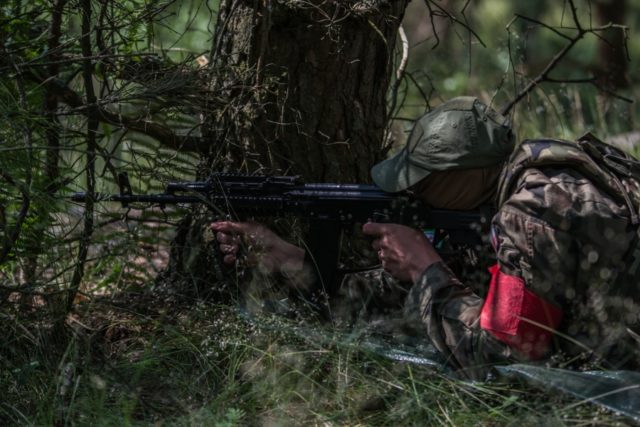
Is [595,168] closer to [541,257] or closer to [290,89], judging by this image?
[541,257]

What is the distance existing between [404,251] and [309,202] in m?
0.47

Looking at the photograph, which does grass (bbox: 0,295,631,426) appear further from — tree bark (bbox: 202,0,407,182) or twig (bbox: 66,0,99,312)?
tree bark (bbox: 202,0,407,182)

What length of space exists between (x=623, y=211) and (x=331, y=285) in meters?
1.33

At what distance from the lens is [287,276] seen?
12.5ft

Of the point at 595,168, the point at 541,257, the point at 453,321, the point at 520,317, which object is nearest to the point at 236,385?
the point at 453,321

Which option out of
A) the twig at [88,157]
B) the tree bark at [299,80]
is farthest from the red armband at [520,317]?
the twig at [88,157]

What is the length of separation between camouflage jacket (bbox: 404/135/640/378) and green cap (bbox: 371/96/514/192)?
0.20m

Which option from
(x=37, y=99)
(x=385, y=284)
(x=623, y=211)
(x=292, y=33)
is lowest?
(x=385, y=284)

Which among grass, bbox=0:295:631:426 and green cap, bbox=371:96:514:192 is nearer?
grass, bbox=0:295:631:426

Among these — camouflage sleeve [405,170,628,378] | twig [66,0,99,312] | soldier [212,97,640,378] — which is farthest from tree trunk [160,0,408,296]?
camouflage sleeve [405,170,628,378]

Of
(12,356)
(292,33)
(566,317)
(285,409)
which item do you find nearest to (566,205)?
(566,317)

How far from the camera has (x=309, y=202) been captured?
3670 millimetres

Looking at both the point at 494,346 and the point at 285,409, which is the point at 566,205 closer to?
the point at 494,346

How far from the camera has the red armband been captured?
2975mm
